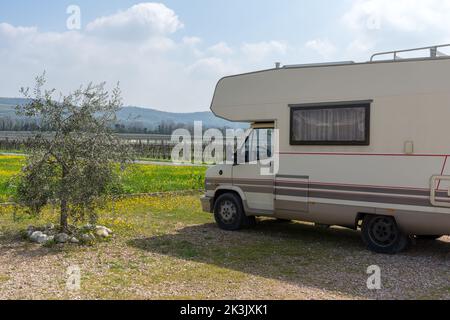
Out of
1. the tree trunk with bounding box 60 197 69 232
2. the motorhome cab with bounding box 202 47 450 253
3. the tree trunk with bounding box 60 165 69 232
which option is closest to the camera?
the motorhome cab with bounding box 202 47 450 253

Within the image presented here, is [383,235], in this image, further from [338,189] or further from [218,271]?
[218,271]

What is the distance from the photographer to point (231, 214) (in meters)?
11.1

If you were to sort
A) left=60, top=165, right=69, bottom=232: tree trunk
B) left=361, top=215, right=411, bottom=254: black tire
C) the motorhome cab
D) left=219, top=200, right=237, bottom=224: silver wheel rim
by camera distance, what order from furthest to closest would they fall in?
left=219, top=200, right=237, bottom=224: silver wheel rim
left=60, top=165, right=69, bottom=232: tree trunk
left=361, top=215, right=411, bottom=254: black tire
the motorhome cab

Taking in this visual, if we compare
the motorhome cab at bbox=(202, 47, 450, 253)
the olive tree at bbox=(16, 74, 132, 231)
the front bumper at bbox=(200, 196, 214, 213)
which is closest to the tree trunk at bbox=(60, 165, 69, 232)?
the olive tree at bbox=(16, 74, 132, 231)

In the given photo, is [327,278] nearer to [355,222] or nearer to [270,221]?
[355,222]

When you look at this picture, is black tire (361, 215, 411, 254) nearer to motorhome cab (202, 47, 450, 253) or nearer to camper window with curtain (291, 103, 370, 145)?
motorhome cab (202, 47, 450, 253)

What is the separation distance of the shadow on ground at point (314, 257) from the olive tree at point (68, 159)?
4.28ft

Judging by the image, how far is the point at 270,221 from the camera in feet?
40.1

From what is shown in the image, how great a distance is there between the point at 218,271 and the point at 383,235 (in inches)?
122

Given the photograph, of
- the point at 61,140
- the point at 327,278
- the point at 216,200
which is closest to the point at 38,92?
the point at 61,140

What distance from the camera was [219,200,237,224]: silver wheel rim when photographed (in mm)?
11055

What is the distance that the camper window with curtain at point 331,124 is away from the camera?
8953 millimetres

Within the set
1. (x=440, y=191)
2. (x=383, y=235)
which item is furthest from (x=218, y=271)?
(x=440, y=191)
